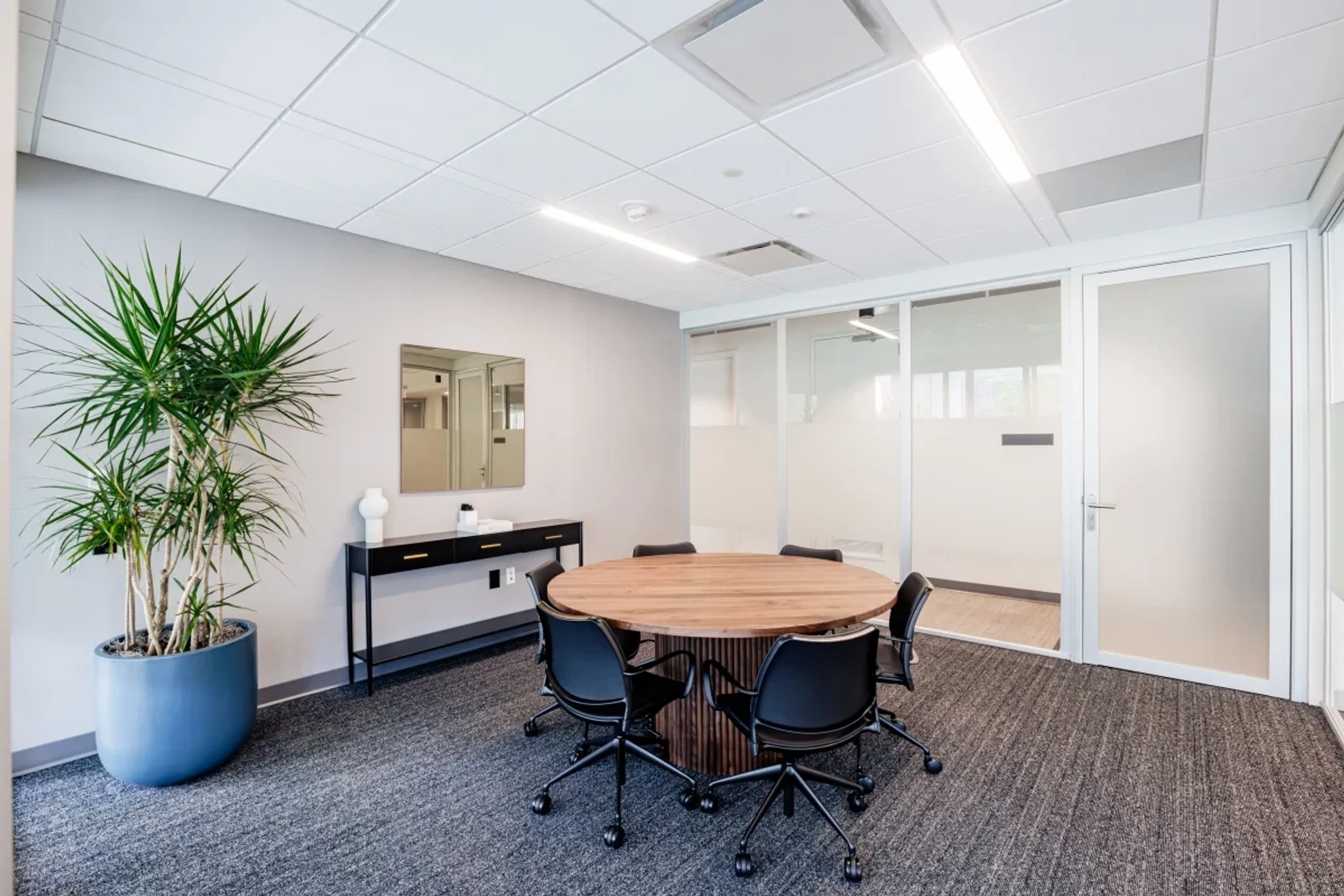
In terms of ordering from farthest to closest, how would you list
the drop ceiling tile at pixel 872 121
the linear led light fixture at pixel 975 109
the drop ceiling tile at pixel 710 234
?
the drop ceiling tile at pixel 710 234 → the drop ceiling tile at pixel 872 121 → the linear led light fixture at pixel 975 109

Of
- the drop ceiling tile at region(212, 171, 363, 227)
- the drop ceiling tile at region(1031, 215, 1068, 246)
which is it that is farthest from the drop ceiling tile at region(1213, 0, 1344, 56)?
the drop ceiling tile at region(212, 171, 363, 227)

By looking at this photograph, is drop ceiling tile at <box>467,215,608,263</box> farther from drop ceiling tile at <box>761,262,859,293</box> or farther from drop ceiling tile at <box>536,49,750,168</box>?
drop ceiling tile at <box>761,262,859,293</box>

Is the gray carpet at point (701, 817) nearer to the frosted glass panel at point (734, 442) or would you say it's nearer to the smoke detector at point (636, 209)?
the frosted glass panel at point (734, 442)

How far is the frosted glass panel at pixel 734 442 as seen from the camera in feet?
19.1

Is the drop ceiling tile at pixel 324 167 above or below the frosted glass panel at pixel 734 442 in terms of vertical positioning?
above

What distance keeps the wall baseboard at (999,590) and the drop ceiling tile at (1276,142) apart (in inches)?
104

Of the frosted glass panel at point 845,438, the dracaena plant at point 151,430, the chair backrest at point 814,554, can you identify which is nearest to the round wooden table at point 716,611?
the chair backrest at point 814,554

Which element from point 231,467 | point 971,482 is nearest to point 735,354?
point 971,482

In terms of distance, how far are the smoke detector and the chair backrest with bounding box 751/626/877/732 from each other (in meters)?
2.37

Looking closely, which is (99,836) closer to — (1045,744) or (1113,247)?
(1045,744)

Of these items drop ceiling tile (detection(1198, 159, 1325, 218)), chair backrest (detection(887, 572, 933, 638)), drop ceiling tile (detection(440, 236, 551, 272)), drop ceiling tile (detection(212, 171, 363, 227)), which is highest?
drop ceiling tile (detection(1198, 159, 1325, 218))

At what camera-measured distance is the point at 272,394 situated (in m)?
3.39

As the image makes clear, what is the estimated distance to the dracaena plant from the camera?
8.56 feet

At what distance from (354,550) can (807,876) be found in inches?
116
